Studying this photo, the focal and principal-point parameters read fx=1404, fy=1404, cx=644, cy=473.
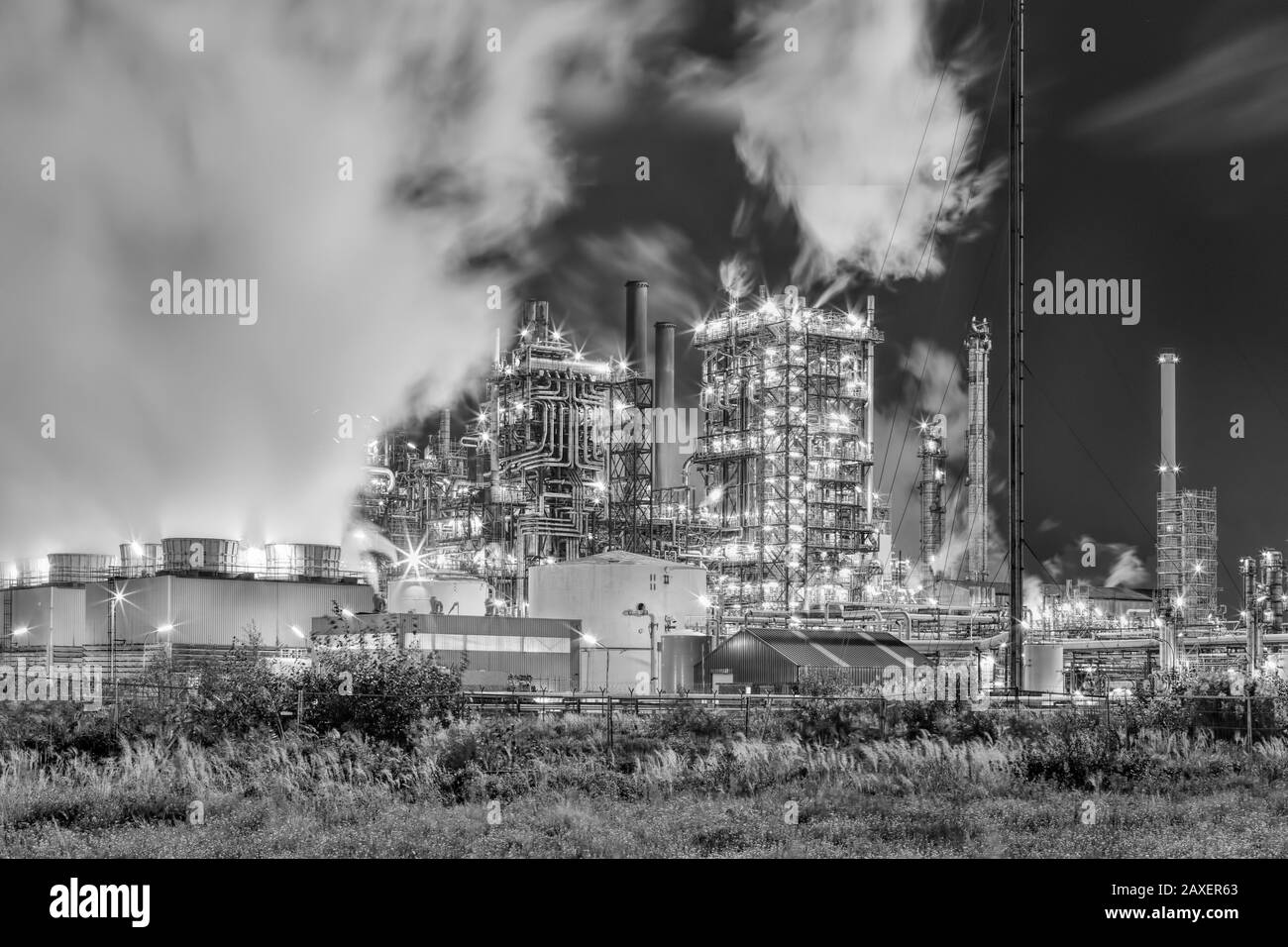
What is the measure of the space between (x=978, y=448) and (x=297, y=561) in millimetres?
55453

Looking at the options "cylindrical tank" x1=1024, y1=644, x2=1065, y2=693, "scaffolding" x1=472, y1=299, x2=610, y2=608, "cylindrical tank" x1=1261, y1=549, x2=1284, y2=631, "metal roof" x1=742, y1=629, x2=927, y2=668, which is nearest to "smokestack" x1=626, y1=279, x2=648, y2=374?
"scaffolding" x1=472, y1=299, x2=610, y2=608

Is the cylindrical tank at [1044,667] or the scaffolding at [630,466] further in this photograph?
the scaffolding at [630,466]

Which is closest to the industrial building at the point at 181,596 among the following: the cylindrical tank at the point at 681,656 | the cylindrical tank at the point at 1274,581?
the cylindrical tank at the point at 681,656

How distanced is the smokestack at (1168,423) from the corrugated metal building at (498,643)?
55172 mm

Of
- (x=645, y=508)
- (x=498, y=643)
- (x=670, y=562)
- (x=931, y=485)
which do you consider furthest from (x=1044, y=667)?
(x=931, y=485)

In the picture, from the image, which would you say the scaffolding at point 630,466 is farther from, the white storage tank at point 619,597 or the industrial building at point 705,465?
the white storage tank at point 619,597

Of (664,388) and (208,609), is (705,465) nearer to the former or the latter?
(664,388)

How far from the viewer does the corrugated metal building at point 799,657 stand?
53.4m

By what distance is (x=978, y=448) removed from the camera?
106 metres

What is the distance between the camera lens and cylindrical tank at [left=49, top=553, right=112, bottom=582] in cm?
7581
